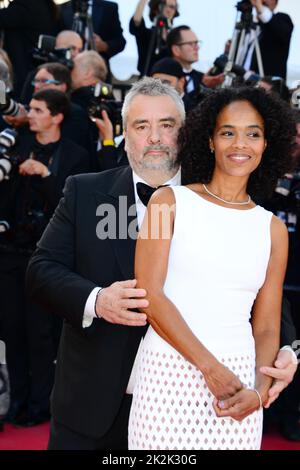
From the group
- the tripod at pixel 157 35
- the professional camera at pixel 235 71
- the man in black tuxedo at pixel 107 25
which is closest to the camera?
the professional camera at pixel 235 71

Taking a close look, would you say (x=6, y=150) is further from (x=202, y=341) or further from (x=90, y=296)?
(x=202, y=341)

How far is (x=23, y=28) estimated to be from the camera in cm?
638

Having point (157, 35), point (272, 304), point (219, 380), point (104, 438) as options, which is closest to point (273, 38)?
point (157, 35)

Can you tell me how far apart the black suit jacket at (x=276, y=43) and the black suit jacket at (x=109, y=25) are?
1116 millimetres

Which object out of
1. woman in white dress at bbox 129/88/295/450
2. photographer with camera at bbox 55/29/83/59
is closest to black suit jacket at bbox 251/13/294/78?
photographer with camera at bbox 55/29/83/59

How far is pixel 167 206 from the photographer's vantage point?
2291mm

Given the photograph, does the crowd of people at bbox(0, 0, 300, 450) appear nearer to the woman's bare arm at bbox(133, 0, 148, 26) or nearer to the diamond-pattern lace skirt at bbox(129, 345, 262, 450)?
the diamond-pattern lace skirt at bbox(129, 345, 262, 450)

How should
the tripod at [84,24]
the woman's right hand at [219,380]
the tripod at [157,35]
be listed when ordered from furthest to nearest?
the tripod at [157,35] < the tripod at [84,24] < the woman's right hand at [219,380]

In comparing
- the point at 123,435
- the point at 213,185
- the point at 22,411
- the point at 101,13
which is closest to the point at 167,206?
the point at 213,185

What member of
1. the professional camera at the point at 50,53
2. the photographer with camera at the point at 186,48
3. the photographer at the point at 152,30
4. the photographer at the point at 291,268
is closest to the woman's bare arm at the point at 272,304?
the photographer at the point at 291,268

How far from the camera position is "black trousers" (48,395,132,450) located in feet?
8.24

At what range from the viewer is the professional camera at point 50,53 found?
5535mm

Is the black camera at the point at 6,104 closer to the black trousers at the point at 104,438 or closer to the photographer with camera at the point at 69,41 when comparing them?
the photographer with camera at the point at 69,41

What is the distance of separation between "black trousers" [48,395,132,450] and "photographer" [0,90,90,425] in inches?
81.1
